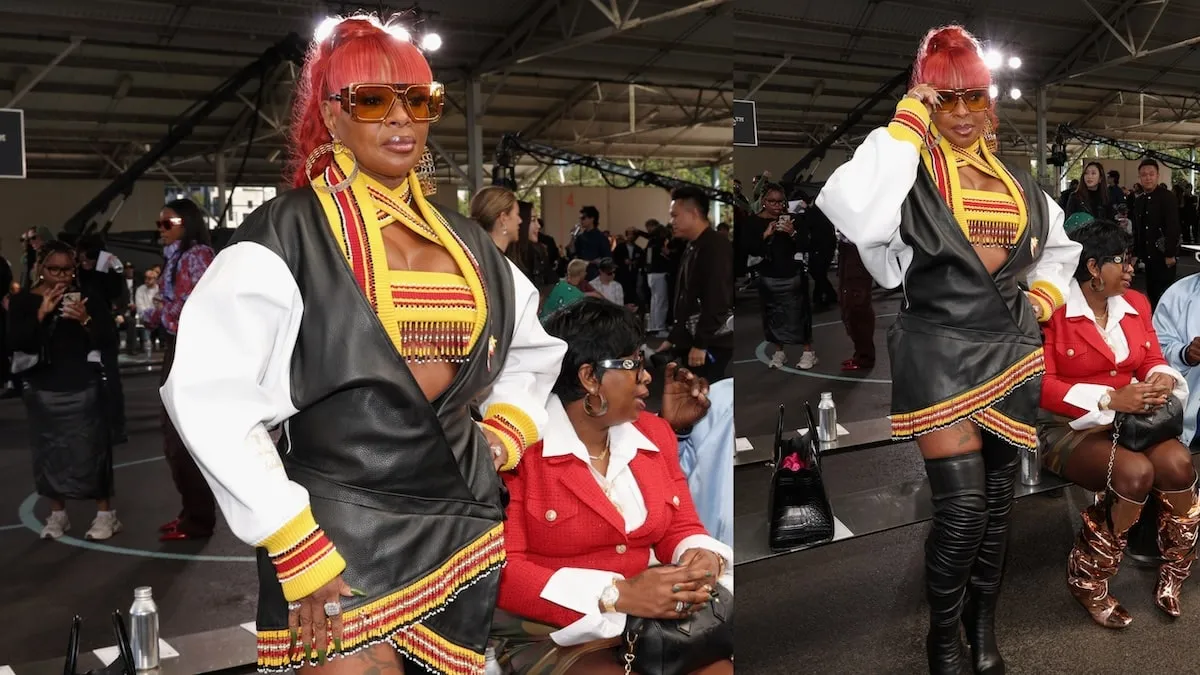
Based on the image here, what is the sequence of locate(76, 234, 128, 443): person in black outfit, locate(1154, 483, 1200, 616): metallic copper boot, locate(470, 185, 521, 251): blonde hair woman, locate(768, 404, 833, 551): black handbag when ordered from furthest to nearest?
1. locate(1154, 483, 1200, 616): metallic copper boot
2. locate(76, 234, 128, 443): person in black outfit
3. locate(768, 404, 833, 551): black handbag
4. locate(470, 185, 521, 251): blonde hair woman

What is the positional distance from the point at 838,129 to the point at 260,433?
1.31 meters

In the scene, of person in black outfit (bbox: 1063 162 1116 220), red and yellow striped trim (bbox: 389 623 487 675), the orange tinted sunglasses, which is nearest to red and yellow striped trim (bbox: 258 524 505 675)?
red and yellow striped trim (bbox: 389 623 487 675)

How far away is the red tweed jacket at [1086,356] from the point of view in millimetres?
2471

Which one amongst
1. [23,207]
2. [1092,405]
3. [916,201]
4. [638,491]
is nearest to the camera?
[638,491]

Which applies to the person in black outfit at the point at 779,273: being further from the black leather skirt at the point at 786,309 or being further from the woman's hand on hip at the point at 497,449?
the woman's hand on hip at the point at 497,449

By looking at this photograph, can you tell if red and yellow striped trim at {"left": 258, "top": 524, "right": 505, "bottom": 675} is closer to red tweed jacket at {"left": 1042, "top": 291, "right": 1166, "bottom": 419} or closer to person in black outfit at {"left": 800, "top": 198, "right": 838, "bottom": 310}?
person in black outfit at {"left": 800, "top": 198, "right": 838, "bottom": 310}

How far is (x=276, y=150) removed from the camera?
80.3 inches

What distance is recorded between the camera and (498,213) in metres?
1.92

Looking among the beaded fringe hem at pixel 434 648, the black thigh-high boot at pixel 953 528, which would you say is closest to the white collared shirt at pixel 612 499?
the beaded fringe hem at pixel 434 648

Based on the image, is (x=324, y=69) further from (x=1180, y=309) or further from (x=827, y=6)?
(x=1180, y=309)

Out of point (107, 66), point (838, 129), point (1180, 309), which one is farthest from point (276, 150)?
point (1180, 309)

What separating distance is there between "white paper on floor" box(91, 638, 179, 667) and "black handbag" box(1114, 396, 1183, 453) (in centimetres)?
222

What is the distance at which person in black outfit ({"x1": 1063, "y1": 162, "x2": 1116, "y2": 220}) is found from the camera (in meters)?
2.53

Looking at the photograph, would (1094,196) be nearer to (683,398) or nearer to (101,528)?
(683,398)
